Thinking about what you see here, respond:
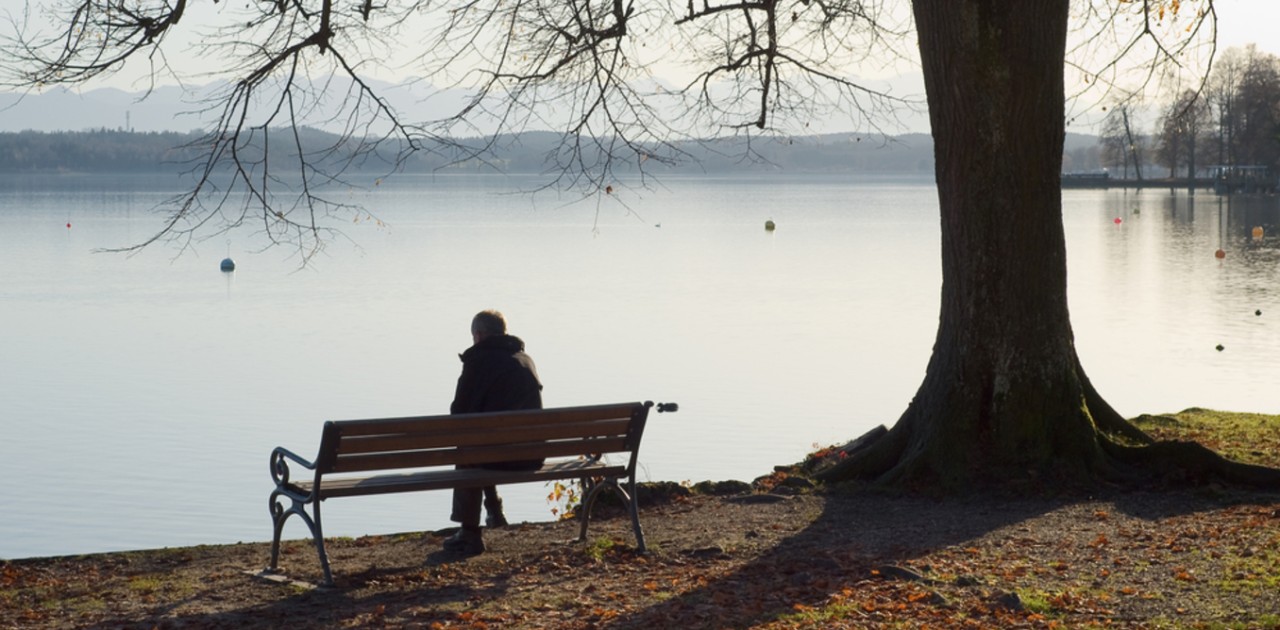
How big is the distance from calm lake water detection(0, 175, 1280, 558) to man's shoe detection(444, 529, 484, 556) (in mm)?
5574

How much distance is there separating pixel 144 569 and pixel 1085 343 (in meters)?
20.7

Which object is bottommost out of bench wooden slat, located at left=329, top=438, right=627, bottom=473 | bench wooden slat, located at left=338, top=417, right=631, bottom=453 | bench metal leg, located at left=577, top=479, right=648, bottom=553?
bench metal leg, located at left=577, top=479, right=648, bottom=553

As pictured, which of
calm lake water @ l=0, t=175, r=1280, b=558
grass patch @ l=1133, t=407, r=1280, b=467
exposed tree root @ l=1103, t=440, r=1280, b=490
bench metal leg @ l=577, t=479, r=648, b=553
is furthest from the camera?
calm lake water @ l=0, t=175, r=1280, b=558

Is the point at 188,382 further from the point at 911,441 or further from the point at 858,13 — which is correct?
the point at 911,441

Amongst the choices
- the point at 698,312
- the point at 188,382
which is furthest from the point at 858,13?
the point at 698,312

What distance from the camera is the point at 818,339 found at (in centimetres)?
2664

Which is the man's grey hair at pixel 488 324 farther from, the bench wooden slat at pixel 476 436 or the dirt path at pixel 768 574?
the dirt path at pixel 768 574

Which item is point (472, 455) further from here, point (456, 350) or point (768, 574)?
point (456, 350)

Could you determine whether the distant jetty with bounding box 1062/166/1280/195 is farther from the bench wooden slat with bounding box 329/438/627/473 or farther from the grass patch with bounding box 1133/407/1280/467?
the bench wooden slat with bounding box 329/438/627/473

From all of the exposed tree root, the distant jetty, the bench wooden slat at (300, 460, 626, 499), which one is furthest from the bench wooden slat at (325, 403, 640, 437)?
the distant jetty

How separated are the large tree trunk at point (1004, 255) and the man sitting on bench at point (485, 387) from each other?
9.18 feet

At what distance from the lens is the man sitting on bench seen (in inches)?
319

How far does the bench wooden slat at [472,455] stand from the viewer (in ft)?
23.7

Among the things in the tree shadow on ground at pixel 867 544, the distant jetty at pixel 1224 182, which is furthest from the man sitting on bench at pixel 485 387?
the distant jetty at pixel 1224 182
